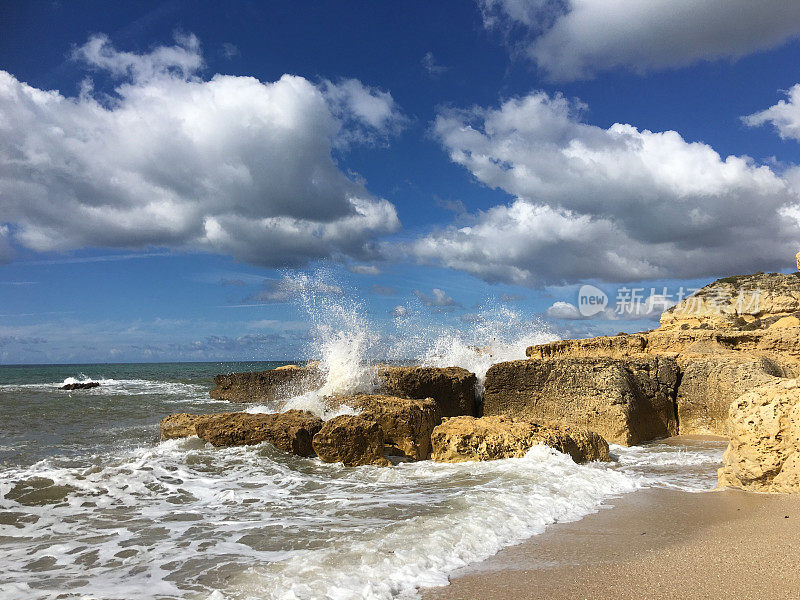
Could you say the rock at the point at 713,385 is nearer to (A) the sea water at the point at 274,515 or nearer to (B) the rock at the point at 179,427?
(A) the sea water at the point at 274,515

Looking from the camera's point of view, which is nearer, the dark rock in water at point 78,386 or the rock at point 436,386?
the rock at point 436,386

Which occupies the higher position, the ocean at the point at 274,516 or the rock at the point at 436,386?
the rock at the point at 436,386

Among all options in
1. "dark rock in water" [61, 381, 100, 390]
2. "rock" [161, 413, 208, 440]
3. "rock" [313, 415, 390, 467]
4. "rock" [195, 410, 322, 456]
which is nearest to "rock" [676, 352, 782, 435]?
"rock" [313, 415, 390, 467]

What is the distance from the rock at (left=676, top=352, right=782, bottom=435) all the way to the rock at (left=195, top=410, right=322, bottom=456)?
531 cm

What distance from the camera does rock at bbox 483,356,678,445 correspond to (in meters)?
7.19

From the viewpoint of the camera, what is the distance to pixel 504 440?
18.5 feet

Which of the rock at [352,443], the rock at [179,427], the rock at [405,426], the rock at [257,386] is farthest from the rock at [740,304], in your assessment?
the rock at [257,386]

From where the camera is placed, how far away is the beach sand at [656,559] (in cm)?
241

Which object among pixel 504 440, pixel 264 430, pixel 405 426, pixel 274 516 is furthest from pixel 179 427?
pixel 504 440

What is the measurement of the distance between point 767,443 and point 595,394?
10.4 ft

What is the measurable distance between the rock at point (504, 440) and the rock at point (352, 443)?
0.65m

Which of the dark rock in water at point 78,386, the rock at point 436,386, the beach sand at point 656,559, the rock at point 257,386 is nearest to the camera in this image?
the beach sand at point 656,559

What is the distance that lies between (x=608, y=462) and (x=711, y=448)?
1746 millimetres

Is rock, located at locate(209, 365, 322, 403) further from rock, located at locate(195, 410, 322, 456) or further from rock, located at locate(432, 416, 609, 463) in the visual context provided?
rock, located at locate(432, 416, 609, 463)
